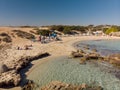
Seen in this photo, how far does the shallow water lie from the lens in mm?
12859

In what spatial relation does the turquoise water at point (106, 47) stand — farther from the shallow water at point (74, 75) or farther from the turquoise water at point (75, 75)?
the shallow water at point (74, 75)

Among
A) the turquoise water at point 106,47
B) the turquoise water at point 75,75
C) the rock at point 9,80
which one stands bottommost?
the turquoise water at point 106,47

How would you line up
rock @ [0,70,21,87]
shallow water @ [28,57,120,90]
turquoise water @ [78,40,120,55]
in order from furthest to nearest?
turquoise water @ [78,40,120,55]
shallow water @ [28,57,120,90]
rock @ [0,70,21,87]

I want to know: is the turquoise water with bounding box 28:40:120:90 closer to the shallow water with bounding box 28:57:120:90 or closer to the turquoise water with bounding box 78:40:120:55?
the shallow water with bounding box 28:57:120:90

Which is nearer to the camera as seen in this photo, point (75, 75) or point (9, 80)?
point (9, 80)

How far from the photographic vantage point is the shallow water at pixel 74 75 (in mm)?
12859

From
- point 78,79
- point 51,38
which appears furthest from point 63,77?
point 51,38

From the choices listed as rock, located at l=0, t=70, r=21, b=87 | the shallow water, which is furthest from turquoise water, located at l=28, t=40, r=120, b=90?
rock, located at l=0, t=70, r=21, b=87

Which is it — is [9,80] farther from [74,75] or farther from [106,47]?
[106,47]

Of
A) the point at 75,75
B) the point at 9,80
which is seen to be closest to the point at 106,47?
the point at 75,75

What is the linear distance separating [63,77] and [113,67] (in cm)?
666

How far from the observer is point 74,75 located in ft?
47.4

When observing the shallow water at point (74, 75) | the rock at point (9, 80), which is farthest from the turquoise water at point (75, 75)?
the rock at point (9, 80)

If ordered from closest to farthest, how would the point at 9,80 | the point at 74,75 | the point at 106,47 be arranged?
the point at 9,80 < the point at 74,75 < the point at 106,47
